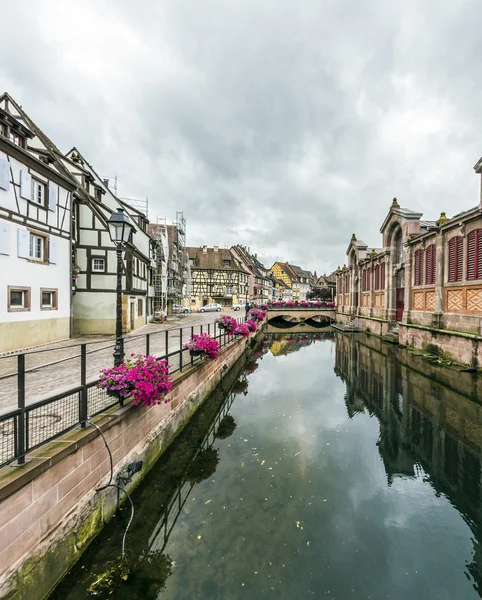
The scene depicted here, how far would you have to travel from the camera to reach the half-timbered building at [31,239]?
39.2 feet

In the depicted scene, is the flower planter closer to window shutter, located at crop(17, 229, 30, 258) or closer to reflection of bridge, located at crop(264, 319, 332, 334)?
window shutter, located at crop(17, 229, 30, 258)

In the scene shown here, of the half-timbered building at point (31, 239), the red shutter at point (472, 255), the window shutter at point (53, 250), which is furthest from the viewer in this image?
the red shutter at point (472, 255)

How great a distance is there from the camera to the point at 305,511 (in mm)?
5770

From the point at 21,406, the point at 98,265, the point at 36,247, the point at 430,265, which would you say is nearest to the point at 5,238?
the point at 36,247

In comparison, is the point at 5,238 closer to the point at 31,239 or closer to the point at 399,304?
the point at 31,239

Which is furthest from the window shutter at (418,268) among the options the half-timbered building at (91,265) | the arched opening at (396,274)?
the half-timbered building at (91,265)

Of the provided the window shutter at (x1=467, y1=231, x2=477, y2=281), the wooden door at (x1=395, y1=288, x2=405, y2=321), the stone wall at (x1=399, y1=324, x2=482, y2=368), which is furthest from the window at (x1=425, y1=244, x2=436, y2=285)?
the wooden door at (x1=395, y1=288, x2=405, y2=321)

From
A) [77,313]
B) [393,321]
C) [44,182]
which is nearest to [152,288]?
[77,313]

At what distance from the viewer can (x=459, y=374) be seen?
1498cm

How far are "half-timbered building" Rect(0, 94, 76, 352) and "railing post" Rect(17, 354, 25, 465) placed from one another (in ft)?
34.2

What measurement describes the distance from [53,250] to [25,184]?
10.5ft

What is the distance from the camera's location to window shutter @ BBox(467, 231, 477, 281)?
16.7 meters

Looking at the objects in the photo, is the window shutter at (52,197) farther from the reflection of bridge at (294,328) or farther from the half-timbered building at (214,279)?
the half-timbered building at (214,279)

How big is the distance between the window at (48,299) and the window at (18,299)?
0.89m
